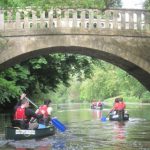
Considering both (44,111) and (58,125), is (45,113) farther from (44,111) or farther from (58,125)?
(58,125)

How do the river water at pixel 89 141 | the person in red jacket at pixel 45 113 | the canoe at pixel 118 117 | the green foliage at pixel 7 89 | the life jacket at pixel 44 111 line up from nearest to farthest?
the river water at pixel 89 141 → the person in red jacket at pixel 45 113 → the life jacket at pixel 44 111 → the green foliage at pixel 7 89 → the canoe at pixel 118 117

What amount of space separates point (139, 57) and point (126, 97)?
167 feet

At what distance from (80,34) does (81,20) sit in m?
0.56

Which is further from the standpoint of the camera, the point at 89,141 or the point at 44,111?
the point at 44,111

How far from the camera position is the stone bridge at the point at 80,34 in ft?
59.4

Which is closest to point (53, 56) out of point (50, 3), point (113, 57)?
point (113, 57)

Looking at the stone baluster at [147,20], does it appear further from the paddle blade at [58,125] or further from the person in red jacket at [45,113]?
the paddle blade at [58,125]

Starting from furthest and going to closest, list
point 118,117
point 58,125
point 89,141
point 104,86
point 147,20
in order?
point 104,86, point 118,117, point 147,20, point 58,125, point 89,141

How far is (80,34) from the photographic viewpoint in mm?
18250

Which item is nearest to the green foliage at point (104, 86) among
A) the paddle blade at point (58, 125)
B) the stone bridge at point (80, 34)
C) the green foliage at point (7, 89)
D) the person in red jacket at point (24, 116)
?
the green foliage at point (7, 89)

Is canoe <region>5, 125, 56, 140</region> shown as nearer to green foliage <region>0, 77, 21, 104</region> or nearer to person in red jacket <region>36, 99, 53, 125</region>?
person in red jacket <region>36, 99, 53, 125</region>

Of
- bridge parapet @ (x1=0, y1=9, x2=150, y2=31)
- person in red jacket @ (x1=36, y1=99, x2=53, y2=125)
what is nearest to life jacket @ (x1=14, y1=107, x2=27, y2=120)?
person in red jacket @ (x1=36, y1=99, x2=53, y2=125)

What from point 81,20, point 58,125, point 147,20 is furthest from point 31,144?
point 147,20

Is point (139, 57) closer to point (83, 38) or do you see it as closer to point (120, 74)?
point (83, 38)
